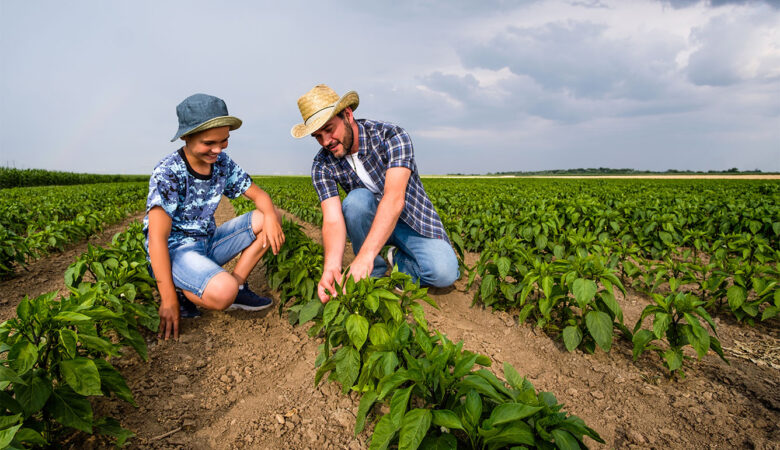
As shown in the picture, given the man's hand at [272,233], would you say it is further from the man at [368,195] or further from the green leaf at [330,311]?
the green leaf at [330,311]

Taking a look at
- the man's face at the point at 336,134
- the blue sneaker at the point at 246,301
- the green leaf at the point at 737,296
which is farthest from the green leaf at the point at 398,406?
the green leaf at the point at 737,296

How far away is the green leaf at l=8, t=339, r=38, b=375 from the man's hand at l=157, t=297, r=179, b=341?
3.86ft

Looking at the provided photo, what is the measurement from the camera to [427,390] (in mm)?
1502

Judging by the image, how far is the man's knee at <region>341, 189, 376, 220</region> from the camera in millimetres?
3311

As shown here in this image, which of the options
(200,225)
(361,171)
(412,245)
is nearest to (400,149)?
(361,171)

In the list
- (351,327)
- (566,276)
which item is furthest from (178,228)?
(566,276)

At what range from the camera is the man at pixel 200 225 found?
258 cm

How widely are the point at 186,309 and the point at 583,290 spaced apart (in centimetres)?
298

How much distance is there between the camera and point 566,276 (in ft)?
8.06

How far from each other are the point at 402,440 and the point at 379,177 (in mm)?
2430

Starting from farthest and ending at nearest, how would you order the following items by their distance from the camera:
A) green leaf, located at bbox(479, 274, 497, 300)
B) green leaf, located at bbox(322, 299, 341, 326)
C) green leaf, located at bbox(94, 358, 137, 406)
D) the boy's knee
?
green leaf, located at bbox(479, 274, 497, 300) → the boy's knee → green leaf, located at bbox(322, 299, 341, 326) → green leaf, located at bbox(94, 358, 137, 406)

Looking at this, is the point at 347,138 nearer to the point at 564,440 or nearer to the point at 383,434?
the point at 383,434

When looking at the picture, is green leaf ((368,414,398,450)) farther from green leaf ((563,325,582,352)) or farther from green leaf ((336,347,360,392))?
green leaf ((563,325,582,352))

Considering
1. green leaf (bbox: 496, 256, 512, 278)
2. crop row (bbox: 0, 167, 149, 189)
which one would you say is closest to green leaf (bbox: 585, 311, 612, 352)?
green leaf (bbox: 496, 256, 512, 278)
